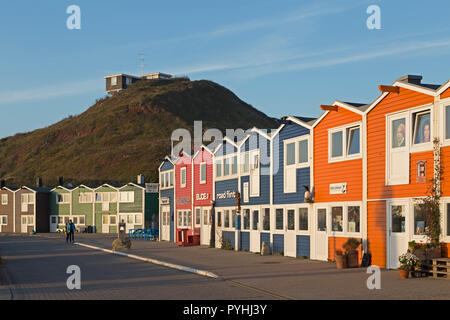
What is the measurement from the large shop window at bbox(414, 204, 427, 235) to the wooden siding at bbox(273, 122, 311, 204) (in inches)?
265

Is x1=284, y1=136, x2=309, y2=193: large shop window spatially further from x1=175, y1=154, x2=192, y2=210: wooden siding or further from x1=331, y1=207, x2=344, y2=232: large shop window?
x1=175, y1=154, x2=192, y2=210: wooden siding

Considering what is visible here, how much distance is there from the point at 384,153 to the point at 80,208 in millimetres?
55733

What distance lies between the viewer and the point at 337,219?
898 inches

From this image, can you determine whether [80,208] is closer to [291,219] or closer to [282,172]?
[282,172]

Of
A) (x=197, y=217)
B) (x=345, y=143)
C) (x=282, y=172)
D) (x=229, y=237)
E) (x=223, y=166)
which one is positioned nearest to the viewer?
(x=345, y=143)

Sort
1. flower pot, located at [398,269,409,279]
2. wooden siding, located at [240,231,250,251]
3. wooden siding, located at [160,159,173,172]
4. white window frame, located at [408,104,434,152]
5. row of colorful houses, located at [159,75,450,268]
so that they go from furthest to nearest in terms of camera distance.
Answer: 1. wooden siding, located at [160,159,173,172]
2. wooden siding, located at [240,231,250,251]
3. row of colorful houses, located at [159,75,450,268]
4. white window frame, located at [408,104,434,152]
5. flower pot, located at [398,269,409,279]

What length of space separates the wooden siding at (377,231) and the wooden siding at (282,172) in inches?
176

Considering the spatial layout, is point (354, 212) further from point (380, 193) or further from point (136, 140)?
point (136, 140)

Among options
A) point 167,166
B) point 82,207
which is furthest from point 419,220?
point 82,207

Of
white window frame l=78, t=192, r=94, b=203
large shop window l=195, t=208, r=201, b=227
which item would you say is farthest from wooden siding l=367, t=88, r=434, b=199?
white window frame l=78, t=192, r=94, b=203

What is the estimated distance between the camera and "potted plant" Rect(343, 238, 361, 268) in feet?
67.4

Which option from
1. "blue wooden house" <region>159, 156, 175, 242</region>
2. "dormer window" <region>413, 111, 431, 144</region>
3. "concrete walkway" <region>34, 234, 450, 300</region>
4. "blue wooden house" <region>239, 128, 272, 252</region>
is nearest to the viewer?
"concrete walkway" <region>34, 234, 450, 300</region>
